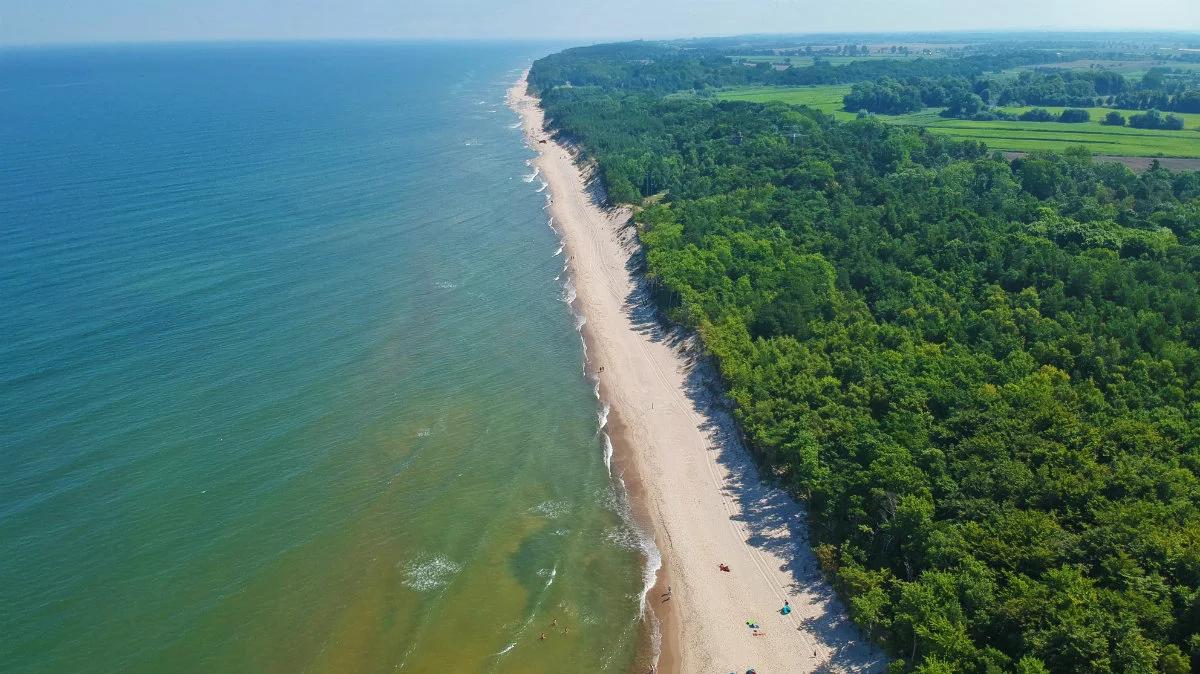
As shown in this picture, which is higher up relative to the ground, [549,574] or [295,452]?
[295,452]

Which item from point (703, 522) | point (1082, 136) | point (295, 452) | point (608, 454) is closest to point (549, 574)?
point (703, 522)

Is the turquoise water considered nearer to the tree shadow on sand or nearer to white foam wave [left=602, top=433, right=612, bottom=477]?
white foam wave [left=602, top=433, right=612, bottom=477]

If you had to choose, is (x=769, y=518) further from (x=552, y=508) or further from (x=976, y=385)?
(x=976, y=385)

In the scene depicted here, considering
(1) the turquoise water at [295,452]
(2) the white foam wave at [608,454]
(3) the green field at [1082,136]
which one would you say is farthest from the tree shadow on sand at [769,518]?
(3) the green field at [1082,136]

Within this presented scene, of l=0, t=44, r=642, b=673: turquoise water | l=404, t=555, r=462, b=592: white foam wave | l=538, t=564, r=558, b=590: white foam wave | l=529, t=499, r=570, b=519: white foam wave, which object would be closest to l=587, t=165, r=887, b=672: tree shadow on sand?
l=0, t=44, r=642, b=673: turquoise water

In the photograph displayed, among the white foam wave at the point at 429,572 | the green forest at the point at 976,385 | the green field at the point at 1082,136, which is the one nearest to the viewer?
the green forest at the point at 976,385

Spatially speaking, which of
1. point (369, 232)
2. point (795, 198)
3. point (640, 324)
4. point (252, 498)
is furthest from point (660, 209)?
point (252, 498)

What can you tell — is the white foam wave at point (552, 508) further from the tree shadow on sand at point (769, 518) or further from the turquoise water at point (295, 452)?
the tree shadow on sand at point (769, 518)
